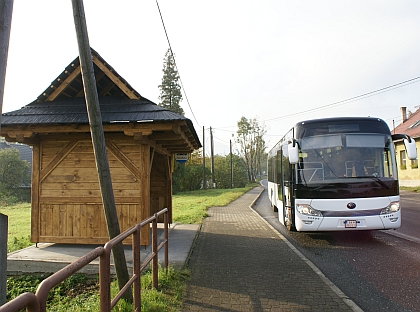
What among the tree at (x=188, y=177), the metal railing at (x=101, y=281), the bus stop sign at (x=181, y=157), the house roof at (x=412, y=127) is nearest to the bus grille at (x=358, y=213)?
the metal railing at (x=101, y=281)

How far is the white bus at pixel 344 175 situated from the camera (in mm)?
7570

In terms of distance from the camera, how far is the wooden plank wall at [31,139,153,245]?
7.48 m

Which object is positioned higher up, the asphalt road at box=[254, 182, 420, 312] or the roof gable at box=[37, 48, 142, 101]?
the roof gable at box=[37, 48, 142, 101]

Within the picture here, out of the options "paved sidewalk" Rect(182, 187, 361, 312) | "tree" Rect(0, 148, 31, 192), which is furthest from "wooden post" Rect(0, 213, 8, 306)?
"tree" Rect(0, 148, 31, 192)

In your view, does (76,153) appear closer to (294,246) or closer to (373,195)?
(294,246)

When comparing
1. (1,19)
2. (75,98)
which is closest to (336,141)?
(75,98)

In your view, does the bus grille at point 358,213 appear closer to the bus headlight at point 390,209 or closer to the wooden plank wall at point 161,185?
the bus headlight at point 390,209

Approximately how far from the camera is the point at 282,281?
5430 mm

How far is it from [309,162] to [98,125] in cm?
532

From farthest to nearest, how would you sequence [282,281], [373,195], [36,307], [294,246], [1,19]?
[294,246] → [373,195] → [282,281] → [1,19] → [36,307]

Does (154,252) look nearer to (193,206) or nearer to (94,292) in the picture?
(94,292)

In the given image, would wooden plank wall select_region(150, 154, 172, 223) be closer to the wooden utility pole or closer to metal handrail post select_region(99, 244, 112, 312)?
the wooden utility pole

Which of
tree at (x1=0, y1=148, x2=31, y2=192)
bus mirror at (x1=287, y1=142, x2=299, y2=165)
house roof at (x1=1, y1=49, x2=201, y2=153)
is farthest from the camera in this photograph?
tree at (x1=0, y1=148, x2=31, y2=192)

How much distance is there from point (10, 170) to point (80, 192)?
28.6 metres
